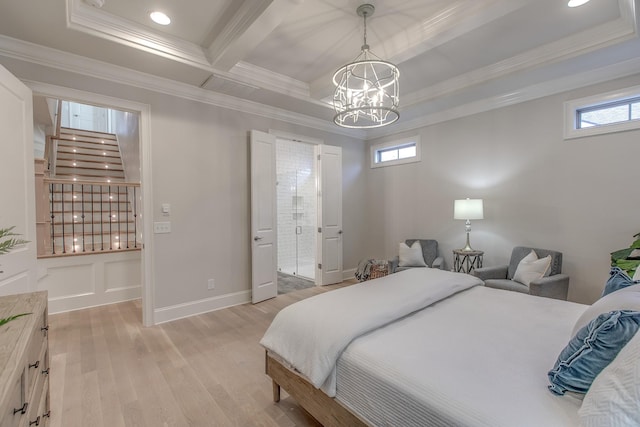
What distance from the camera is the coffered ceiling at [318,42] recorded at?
7.61ft

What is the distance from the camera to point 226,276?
3834 millimetres

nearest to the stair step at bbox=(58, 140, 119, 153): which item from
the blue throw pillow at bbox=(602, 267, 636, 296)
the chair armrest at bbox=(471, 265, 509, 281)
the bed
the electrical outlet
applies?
the electrical outlet

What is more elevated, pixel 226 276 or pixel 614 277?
pixel 614 277

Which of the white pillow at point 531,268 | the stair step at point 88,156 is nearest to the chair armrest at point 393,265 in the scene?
the white pillow at point 531,268

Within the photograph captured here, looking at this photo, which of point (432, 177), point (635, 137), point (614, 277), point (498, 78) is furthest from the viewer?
point (432, 177)

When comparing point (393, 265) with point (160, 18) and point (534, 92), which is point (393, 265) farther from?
point (160, 18)

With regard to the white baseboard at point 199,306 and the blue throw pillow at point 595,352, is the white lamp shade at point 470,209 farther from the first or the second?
the white baseboard at point 199,306

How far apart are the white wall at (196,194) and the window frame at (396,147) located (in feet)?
6.53

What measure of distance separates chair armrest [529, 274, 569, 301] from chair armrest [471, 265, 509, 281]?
50 centimetres

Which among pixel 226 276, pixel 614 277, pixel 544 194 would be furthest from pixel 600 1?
pixel 226 276

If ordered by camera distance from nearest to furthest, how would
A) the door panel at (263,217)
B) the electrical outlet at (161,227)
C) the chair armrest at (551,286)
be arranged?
the chair armrest at (551,286)
the electrical outlet at (161,227)
the door panel at (263,217)

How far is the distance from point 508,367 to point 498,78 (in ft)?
10.4

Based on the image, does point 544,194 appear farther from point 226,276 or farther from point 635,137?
point 226,276

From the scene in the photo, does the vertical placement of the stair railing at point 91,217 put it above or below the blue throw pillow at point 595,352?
above
